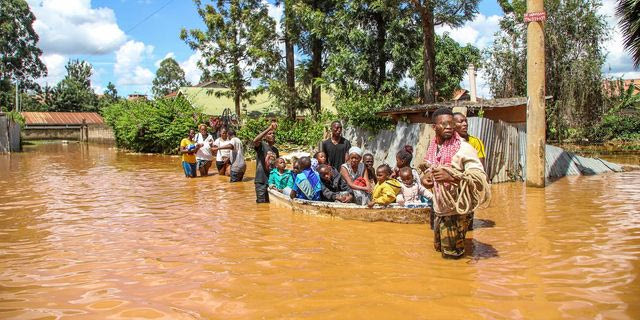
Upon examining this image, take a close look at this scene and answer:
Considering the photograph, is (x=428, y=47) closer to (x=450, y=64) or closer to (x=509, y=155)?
(x=509, y=155)

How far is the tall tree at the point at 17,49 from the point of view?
5528cm

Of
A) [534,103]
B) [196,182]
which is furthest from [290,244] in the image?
[196,182]

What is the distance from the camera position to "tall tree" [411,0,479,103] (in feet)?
49.4

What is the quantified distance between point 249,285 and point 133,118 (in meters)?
25.2

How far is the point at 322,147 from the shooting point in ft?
29.2

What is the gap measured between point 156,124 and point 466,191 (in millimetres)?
22451

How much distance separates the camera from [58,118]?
163ft

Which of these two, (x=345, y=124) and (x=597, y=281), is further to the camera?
(x=345, y=124)

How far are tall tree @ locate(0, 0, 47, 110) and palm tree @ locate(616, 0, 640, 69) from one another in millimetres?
56897

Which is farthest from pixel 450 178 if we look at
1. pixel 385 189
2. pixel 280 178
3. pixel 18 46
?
pixel 18 46

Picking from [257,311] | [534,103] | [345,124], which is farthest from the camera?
[345,124]

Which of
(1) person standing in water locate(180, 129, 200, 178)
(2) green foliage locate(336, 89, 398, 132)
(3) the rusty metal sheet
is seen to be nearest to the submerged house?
(2) green foliage locate(336, 89, 398, 132)

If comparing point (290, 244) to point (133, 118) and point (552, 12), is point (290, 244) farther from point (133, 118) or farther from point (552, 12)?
point (133, 118)

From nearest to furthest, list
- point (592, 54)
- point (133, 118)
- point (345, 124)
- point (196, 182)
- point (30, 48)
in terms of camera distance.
Answer: point (196, 182), point (345, 124), point (592, 54), point (133, 118), point (30, 48)
